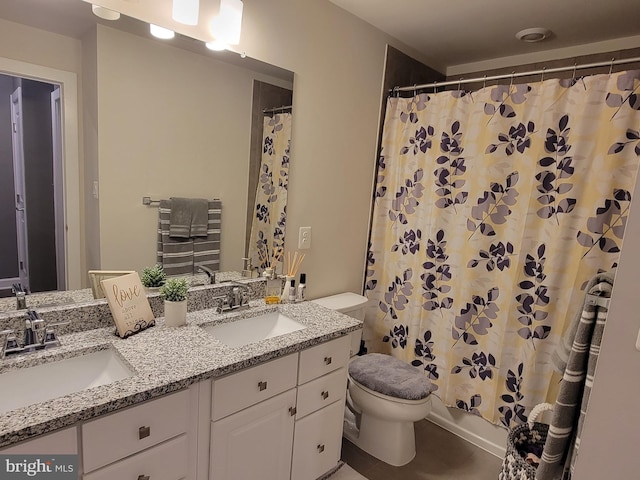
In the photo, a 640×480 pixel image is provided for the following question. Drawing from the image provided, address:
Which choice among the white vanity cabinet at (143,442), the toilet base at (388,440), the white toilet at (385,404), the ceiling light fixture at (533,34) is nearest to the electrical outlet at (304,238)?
the white toilet at (385,404)

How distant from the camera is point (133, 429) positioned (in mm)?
1143

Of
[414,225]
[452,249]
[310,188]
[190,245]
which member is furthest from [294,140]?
[452,249]

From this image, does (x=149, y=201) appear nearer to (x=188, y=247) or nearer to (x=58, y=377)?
(x=188, y=247)

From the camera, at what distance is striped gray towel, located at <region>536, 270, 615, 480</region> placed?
121 cm

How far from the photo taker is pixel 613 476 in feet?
3.27

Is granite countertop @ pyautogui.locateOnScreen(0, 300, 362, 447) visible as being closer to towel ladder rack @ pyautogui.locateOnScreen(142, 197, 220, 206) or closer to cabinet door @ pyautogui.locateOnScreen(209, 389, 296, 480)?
cabinet door @ pyautogui.locateOnScreen(209, 389, 296, 480)

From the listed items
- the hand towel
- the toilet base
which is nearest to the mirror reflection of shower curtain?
the hand towel

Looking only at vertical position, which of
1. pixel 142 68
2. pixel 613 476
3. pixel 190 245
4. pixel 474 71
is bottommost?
pixel 613 476

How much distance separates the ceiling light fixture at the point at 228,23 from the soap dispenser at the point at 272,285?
1.12 metres

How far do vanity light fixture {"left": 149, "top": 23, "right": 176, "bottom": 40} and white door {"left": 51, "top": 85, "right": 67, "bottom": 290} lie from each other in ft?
1.53

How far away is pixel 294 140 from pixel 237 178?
0.39m

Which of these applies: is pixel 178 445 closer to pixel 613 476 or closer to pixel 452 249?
pixel 613 476

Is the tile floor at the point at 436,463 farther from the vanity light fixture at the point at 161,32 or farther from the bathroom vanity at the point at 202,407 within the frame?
the vanity light fixture at the point at 161,32

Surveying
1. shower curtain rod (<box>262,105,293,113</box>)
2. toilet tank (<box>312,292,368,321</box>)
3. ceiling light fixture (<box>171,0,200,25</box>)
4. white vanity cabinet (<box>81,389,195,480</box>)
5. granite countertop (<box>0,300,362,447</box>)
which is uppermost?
ceiling light fixture (<box>171,0,200,25</box>)
